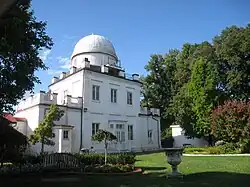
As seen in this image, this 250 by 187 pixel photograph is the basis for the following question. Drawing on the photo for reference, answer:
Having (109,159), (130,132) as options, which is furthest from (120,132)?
(109,159)

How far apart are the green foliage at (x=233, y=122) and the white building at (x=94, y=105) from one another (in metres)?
13.8

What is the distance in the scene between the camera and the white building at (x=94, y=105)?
3197cm

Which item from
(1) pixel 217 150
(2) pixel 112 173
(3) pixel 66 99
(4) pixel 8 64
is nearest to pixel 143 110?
(3) pixel 66 99

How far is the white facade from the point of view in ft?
152

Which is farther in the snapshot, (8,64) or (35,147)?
(35,147)

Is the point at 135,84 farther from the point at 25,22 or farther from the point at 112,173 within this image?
the point at 25,22

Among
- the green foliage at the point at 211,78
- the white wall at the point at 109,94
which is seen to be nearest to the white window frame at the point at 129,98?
the white wall at the point at 109,94

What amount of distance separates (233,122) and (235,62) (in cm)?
1433

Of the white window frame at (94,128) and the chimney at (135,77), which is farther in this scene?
the chimney at (135,77)

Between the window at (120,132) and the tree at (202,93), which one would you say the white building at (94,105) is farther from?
the tree at (202,93)

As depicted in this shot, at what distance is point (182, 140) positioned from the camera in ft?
157

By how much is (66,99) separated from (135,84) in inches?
460

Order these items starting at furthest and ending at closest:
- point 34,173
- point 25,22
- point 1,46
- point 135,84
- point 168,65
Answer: point 168,65 < point 135,84 < point 34,173 < point 25,22 < point 1,46

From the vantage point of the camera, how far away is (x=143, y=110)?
140 ft
